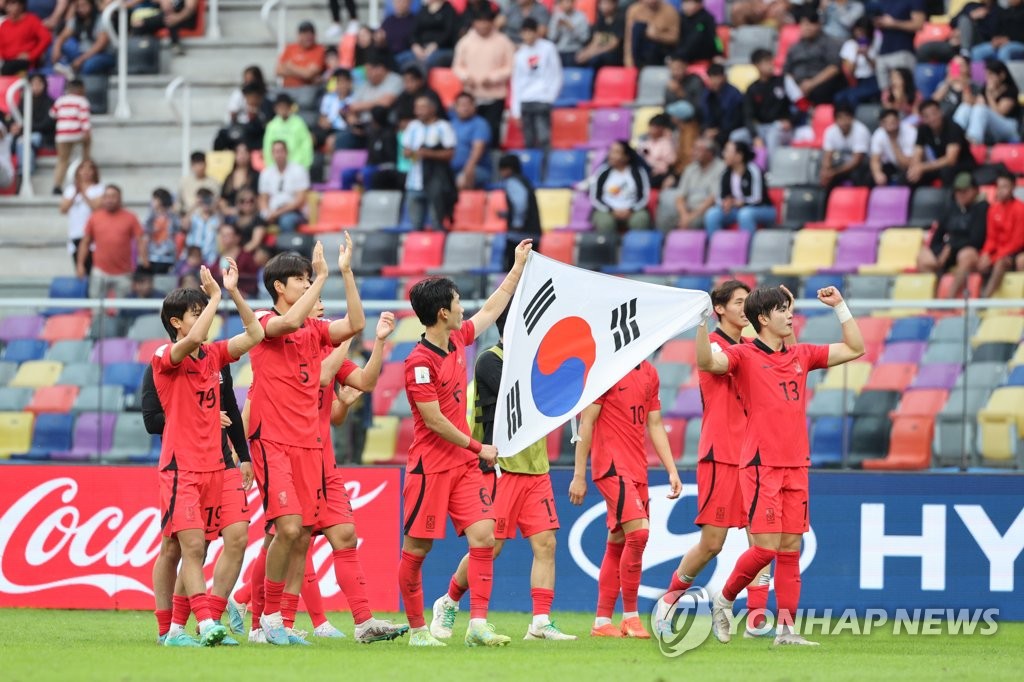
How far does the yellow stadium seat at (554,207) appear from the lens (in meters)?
20.8

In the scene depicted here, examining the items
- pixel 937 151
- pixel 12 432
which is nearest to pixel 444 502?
pixel 12 432

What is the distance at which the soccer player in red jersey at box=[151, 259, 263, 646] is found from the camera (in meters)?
10.4

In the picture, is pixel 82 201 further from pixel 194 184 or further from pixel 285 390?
pixel 285 390

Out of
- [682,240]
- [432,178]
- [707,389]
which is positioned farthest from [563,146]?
[707,389]

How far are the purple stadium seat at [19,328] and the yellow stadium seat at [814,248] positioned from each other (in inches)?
304

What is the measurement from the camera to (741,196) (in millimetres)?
19359

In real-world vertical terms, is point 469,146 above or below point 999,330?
above

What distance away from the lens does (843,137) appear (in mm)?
19891

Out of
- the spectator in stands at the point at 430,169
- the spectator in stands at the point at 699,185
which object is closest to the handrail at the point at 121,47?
the spectator in stands at the point at 430,169

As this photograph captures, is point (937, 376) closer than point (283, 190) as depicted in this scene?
Yes

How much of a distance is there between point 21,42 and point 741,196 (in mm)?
12533

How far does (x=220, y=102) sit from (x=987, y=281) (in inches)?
494

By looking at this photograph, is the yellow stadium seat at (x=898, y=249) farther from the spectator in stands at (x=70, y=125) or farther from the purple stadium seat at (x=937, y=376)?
the spectator in stands at (x=70, y=125)

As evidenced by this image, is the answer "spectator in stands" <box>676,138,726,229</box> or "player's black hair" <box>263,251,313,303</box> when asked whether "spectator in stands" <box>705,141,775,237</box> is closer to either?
"spectator in stands" <box>676,138,726,229</box>
